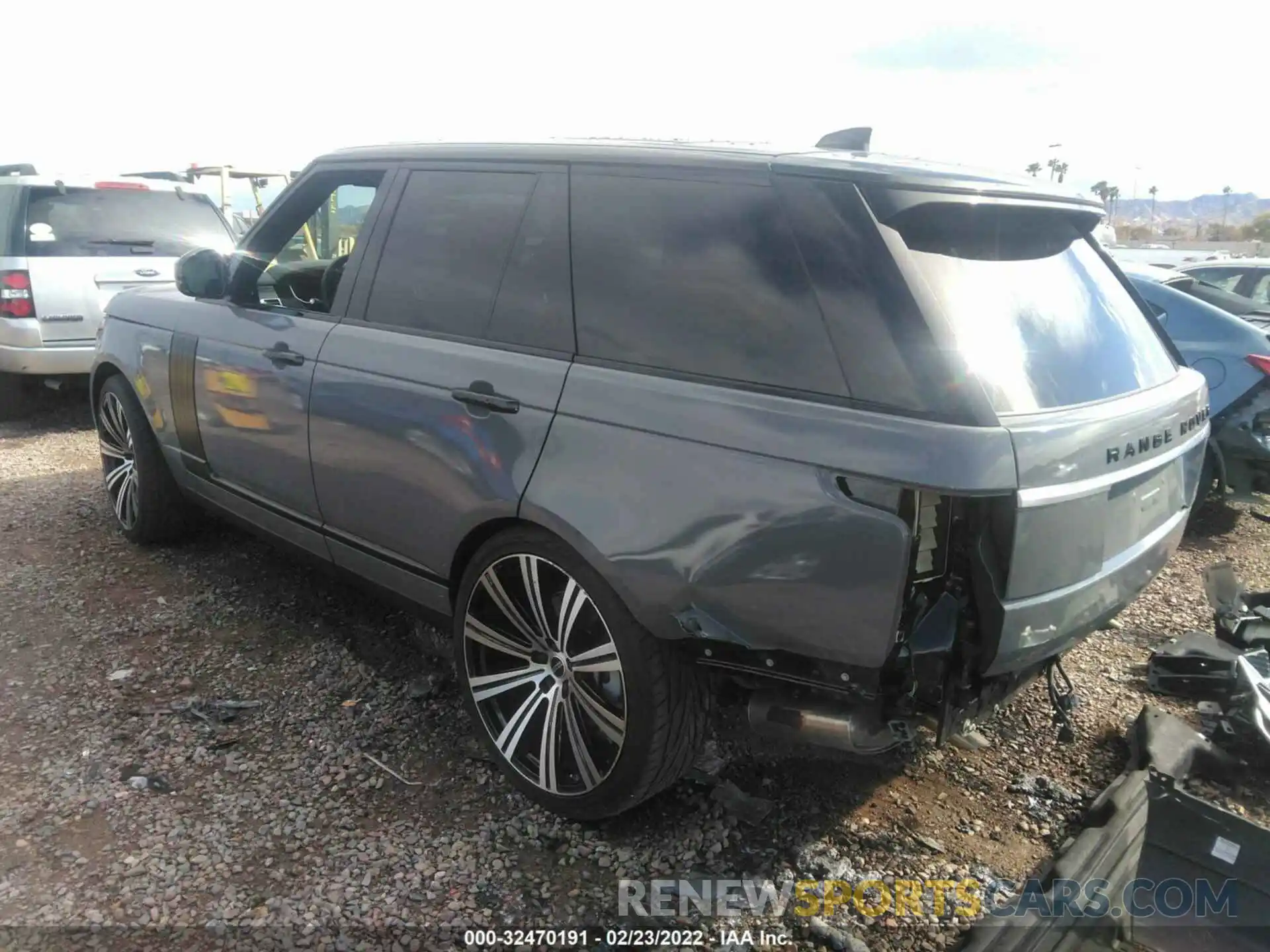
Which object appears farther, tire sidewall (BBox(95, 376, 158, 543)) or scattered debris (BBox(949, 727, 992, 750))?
tire sidewall (BBox(95, 376, 158, 543))

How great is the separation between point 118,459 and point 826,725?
4.19 metres

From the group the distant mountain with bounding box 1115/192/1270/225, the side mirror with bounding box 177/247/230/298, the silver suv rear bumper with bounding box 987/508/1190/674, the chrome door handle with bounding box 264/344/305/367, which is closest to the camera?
the silver suv rear bumper with bounding box 987/508/1190/674

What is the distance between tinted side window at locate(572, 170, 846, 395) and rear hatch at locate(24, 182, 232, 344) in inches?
223

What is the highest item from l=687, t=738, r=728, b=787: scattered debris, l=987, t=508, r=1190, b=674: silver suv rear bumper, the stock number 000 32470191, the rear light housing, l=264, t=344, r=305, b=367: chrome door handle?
l=264, t=344, r=305, b=367: chrome door handle

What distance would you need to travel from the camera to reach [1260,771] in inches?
124

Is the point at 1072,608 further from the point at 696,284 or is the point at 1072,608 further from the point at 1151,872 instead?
the point at 696,284

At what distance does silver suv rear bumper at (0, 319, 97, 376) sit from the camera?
7.29 meters

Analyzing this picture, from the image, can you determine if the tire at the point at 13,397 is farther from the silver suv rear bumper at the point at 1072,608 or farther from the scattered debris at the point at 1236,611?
the scattered debris at the point at 1236,611

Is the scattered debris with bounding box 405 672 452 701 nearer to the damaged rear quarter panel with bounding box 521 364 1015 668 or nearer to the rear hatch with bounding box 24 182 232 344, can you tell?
the damaged rear quarter panel with bounding box 521 364 1015 668

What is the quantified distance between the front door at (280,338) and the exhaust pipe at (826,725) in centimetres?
193

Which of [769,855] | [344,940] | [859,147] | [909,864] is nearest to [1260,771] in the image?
[909,864]

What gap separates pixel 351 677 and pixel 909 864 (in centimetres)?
213

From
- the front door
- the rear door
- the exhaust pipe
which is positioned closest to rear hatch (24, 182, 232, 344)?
the front door

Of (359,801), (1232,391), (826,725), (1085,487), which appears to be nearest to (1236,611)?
(1085,487)
